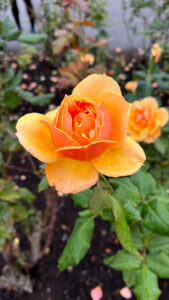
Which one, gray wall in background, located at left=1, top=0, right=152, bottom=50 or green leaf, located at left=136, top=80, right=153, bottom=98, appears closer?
green leaf, located at left=136, top=80, right=153, bottom=98

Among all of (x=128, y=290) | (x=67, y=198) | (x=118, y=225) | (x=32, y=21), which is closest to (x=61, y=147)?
(x=118, y=225)

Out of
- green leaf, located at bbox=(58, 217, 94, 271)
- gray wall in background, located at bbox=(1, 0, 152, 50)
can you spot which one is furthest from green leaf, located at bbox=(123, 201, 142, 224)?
gray wall in background, located at bbox=(1, 0, 152, 50)

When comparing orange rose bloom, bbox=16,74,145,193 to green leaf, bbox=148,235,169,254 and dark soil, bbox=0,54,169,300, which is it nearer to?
green leaf, bbox=148,235,169,254

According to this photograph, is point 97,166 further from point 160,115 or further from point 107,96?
point 160,115

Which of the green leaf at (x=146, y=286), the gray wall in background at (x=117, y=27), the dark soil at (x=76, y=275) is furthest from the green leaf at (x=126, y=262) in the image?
the gray wall in background at (x=117, y=27)

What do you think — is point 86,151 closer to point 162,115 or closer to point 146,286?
point 146,286

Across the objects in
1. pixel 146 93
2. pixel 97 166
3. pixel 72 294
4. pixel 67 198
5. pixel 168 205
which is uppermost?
pixel 97 166

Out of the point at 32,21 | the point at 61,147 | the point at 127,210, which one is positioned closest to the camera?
the point at 61,147
